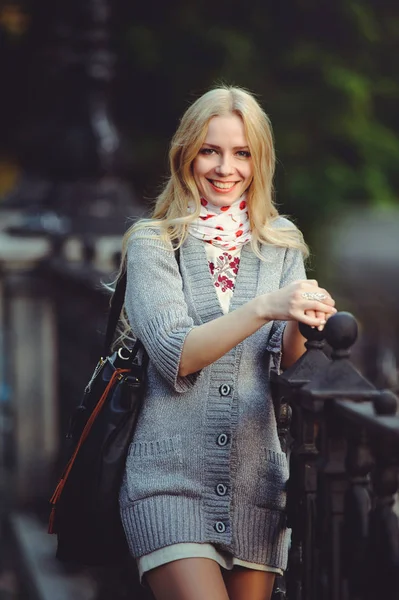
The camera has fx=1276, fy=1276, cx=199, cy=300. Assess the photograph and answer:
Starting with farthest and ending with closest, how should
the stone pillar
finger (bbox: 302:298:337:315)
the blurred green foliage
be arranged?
the blurred green foliage
the stone pillar
finger (bbox: 302:298:337:315)

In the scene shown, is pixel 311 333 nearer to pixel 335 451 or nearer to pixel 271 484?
pixel 335 451

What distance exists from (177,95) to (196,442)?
1255cm

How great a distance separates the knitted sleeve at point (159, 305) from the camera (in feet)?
10.8

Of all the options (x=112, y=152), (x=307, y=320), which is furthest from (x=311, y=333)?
(x=112, y=152)

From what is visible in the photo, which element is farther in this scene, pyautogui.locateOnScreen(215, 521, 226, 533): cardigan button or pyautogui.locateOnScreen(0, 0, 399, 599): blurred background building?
pyautogui.locateOnScreen(0, 0, 399, 599): blurred background building

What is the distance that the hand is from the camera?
3.09 metres

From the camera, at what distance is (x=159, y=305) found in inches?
131

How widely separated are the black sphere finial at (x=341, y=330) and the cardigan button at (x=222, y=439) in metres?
0.57

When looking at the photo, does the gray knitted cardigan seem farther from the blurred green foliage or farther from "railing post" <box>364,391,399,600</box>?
the blurred green foliage

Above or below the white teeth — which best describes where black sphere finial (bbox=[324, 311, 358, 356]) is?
below

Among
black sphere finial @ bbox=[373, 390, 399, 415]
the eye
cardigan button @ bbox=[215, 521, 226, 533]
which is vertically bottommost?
cardigan button @ bbox=[215, 521, 226, 533]

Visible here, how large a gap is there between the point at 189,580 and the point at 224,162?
1116 mm

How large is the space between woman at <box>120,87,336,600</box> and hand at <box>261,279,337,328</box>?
A: 2cm

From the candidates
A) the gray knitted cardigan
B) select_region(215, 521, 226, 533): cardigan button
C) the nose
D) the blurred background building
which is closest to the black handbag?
the gray knitted cardigan
